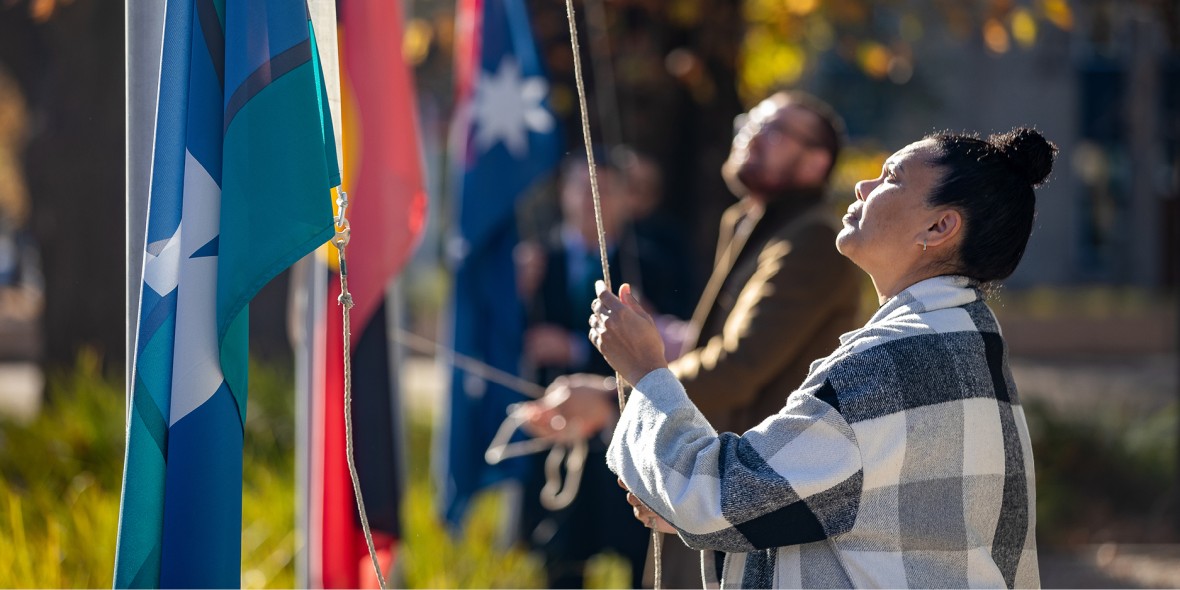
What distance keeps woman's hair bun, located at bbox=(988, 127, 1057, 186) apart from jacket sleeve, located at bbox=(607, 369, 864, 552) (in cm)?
56

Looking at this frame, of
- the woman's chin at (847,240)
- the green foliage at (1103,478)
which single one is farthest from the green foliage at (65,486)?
the green foliage at (1103,478)

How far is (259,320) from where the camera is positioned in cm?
980

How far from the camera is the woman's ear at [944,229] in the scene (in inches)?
80.0

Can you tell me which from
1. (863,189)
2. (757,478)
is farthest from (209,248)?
(863,189)

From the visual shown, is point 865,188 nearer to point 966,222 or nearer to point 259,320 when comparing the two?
point 966,222

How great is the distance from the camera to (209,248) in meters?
2.22

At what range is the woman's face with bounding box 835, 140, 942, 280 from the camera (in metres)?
2.06

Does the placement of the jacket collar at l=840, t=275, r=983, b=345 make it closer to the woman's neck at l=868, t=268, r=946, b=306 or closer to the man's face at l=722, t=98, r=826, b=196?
the woman's neck at l=868, t=268, r=946, b=306

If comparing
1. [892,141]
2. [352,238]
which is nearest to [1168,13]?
[352,238]

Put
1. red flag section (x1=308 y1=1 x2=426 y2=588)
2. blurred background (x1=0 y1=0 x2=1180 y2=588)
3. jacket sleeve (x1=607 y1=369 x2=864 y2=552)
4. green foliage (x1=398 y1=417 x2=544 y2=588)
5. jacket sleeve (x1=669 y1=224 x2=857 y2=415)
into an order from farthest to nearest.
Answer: blurred background (x1=0 y1=0 x2=1180 y2=588)
green foliage (x1=398 y1=417 x2=544 y2=588)
red flag section (x1=308 y1=1 x2=426 y2=588)
jacket sleeve (x1=669 y1=224 x2=857 y2=415)
jacket sleeve (x1=607 y1=369 x2=864 y2=552)

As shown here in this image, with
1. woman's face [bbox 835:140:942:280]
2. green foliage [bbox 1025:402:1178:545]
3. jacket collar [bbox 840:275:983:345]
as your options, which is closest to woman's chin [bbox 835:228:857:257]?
woman's face [bbox 835:140:942:280]

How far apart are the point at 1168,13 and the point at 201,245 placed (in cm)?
571

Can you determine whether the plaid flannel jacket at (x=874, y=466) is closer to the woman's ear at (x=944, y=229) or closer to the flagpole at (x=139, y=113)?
the woman's ear at (x=944, y=229)

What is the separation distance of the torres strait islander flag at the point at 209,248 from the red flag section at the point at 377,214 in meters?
1.71
